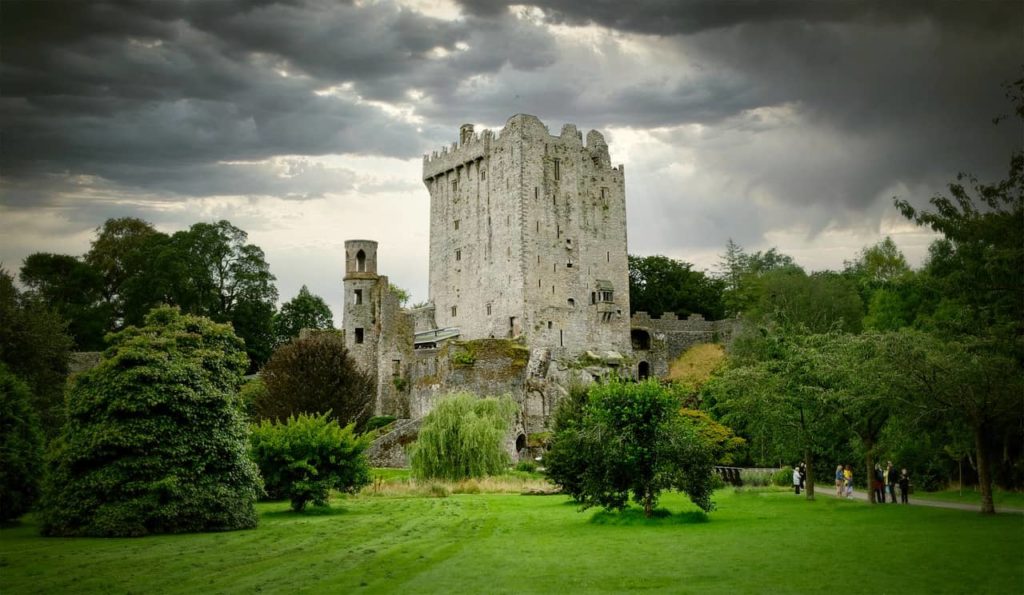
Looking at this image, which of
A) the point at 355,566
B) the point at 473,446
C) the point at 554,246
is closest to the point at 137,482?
the point at 355,566

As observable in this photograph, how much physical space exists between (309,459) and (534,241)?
132 feet

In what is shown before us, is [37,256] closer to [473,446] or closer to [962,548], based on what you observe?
[473,446]

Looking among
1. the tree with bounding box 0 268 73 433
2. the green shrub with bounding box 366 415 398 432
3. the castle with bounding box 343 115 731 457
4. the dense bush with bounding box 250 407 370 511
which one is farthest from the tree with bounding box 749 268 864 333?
the tree with bounding box 0 268 73 433

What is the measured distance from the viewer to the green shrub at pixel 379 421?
2212 inches

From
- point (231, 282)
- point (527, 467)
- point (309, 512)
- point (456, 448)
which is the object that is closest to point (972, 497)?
point (456, 448)

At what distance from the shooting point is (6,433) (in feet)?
81.6

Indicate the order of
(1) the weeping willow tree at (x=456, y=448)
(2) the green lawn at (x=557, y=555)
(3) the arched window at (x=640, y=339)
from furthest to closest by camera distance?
(3) the arched window at (x=640, y=339)
(1) the weeping willow tree at (x=456, y=448)
(2) the green lawn at (x=557, y=555)

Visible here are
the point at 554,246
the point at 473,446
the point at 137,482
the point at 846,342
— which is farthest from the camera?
the point at 554,246

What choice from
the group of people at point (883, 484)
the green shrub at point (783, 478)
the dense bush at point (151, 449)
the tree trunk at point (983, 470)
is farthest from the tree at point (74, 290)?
the tree trunk at point (983, 470)

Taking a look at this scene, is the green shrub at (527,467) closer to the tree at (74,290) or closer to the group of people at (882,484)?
the group of people at (882,484)

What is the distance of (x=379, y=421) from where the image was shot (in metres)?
57.1

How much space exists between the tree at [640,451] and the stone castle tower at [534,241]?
3995 cm

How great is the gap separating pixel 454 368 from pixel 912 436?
32.7 metres

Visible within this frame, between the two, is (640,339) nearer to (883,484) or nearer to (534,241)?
(534,241)
